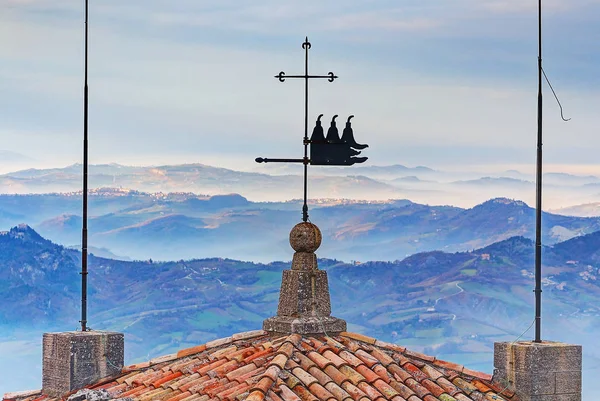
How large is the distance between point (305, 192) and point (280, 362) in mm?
2179

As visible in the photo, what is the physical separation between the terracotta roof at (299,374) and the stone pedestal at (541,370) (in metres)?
0.19

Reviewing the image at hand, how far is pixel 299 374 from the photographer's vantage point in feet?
45.2

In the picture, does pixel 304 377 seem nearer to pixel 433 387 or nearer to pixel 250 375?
pixel 250 375

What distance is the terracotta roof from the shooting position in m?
13.6

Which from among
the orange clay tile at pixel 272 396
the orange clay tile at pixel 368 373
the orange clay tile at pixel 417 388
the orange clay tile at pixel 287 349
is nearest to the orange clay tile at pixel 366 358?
the orange clay tile at pixel 368 373

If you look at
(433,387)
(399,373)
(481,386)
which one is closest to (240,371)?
(399,373)

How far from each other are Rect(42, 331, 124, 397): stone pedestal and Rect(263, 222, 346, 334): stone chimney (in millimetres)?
2005

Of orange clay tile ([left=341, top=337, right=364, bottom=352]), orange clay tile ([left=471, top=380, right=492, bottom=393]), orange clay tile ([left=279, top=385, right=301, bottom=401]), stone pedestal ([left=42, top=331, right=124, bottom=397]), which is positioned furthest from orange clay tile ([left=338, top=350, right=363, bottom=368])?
stone pedestal ([left=42, top=331, right=124, bottom=397])

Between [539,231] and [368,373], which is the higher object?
[539,231]

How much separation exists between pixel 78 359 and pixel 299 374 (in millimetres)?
3251

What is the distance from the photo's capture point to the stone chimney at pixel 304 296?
14.9 metres

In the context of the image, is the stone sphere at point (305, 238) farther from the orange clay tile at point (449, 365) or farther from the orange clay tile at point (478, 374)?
the orange clay tile at point (478, 374)

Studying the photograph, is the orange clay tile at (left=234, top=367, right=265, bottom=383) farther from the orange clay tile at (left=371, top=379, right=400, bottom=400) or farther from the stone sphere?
the stone sphere

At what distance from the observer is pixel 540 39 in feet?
52.5
